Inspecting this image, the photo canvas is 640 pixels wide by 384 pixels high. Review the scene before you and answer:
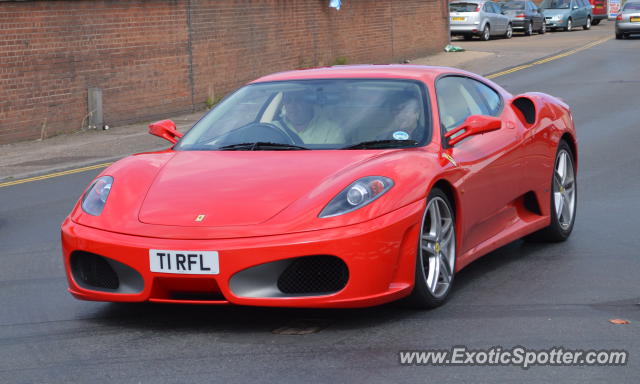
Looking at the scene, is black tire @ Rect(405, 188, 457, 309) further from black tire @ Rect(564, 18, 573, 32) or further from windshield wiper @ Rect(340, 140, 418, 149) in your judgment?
black tire @ Rect(564, 18, 573, 32)

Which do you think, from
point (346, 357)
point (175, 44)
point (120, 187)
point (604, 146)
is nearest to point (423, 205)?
point (346, 357)

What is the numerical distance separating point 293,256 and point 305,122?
1.52 m

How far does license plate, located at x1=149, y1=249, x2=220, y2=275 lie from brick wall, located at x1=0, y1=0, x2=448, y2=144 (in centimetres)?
1279

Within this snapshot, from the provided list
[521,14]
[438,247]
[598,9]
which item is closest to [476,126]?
[438,247]

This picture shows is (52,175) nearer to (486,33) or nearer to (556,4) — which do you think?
(486,33)

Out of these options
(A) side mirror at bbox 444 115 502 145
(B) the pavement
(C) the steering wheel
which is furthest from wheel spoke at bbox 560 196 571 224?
(B) the pavement

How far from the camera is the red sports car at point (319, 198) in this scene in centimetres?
568

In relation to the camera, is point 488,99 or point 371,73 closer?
point 371,73

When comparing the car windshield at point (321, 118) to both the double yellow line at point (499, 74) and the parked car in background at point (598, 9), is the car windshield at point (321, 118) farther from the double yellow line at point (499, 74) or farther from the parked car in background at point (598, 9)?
the parked car in background at point (598, 9)

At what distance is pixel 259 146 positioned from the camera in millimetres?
6785

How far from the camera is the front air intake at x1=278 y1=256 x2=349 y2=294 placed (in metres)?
5.69

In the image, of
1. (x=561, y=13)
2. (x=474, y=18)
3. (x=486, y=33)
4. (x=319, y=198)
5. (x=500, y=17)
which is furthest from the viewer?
(x=561, y=13)

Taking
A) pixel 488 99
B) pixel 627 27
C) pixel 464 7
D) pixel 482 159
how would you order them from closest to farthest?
pixel 482 159 → pixel 488 99 → pixel 464 7 → pixel 627 27

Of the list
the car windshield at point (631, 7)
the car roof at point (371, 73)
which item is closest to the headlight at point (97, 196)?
the car roof at point (371, 73)
